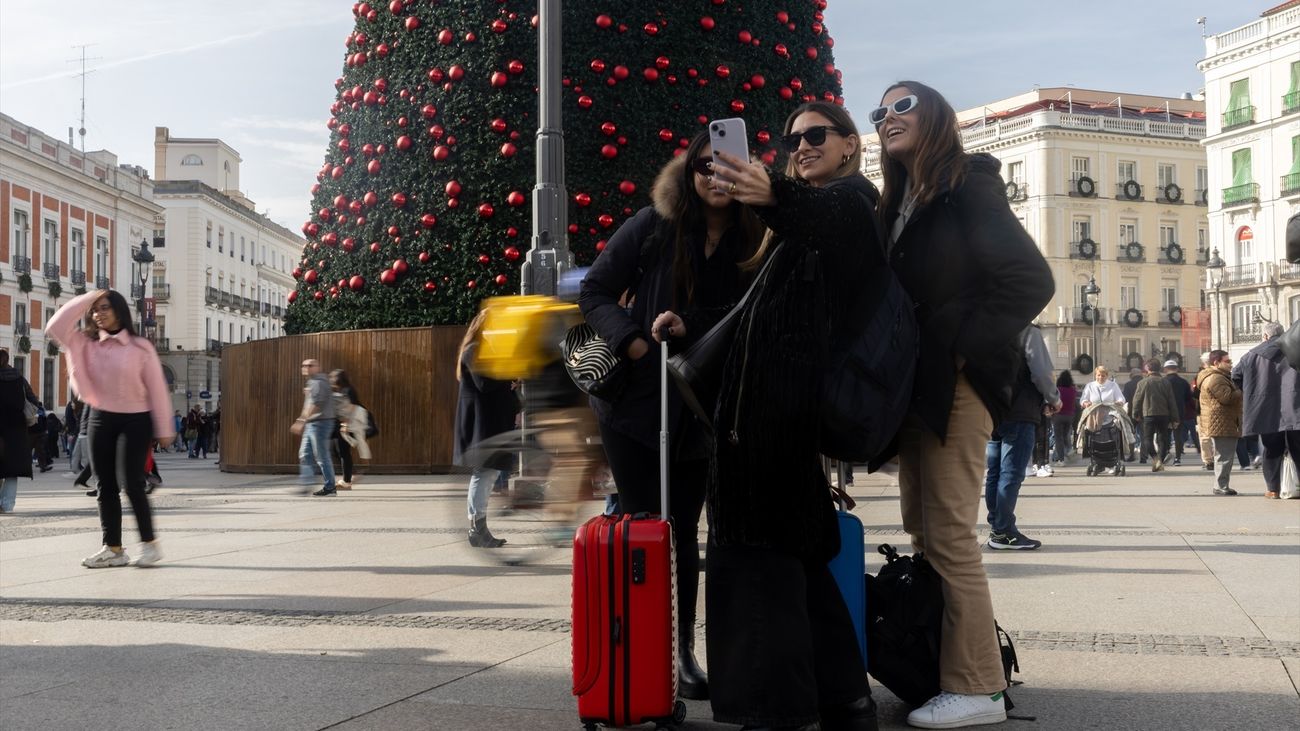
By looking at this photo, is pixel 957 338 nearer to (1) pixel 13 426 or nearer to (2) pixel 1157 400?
(1) pixel 13 426

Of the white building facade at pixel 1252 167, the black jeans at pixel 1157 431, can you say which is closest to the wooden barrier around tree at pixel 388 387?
the black jeans at pixel 1157 431

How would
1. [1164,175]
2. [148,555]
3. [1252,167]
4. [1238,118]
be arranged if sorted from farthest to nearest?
[1164,175], [1238,118], [1252,167], [148,555]

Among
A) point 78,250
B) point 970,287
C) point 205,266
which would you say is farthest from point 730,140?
point 205,266

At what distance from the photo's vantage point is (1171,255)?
7119 centimetres

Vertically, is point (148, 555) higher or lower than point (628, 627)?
lower

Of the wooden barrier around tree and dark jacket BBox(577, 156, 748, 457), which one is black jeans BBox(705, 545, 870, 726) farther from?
the wooden barrier around tree

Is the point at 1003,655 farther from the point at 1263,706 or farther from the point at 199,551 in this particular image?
the point at 199,551

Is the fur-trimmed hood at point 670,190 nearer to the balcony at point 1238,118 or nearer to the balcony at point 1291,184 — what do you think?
the balcony at point 1291,184

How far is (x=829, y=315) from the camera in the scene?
11.3 ft

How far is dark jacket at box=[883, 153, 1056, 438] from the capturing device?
3.78 meters

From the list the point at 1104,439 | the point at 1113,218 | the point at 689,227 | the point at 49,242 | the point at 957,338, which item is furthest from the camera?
the point at 1113,218

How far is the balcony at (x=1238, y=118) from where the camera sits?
55438 millimetres

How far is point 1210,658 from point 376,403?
14.0 m

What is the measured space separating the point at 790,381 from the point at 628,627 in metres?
0.83
